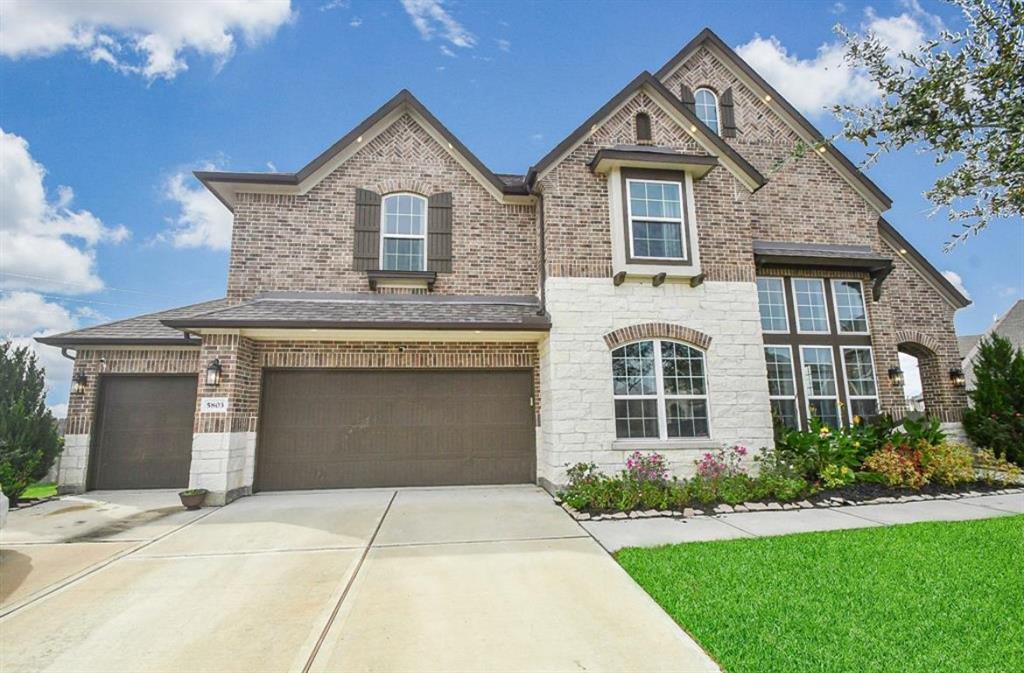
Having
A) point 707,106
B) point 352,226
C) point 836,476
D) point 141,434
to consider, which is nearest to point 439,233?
point 352,226

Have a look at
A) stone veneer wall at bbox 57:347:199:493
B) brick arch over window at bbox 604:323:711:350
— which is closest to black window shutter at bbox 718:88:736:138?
brick arch over window at bbox 604:323:711:350

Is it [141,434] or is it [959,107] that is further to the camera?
[141,434]

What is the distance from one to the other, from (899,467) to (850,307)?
4248 mm

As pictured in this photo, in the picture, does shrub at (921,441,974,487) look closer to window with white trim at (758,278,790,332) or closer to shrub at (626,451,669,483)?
window with white trim at (758,278,790,332)

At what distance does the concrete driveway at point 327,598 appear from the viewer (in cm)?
317

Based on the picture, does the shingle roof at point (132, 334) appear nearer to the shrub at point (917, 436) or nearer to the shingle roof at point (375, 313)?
the shingle roof at point (375, 313)

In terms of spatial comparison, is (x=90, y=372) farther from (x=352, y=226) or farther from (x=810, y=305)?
(x=810, y=305)

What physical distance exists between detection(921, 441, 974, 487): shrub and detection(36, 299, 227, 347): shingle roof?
549 inches

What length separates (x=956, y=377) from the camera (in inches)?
433

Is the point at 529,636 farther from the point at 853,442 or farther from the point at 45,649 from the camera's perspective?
the point at 853,442

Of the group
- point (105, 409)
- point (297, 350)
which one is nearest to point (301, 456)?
point (297, 350)

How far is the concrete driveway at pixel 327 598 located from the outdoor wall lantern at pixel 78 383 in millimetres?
3343

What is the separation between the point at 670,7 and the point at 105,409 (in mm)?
14352

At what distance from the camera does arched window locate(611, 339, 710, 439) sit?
27.8 feet
